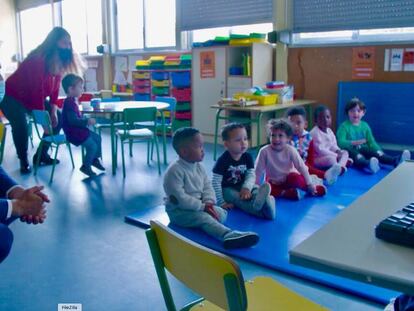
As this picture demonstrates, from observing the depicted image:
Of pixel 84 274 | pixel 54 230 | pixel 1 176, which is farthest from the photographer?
pixel 54 230

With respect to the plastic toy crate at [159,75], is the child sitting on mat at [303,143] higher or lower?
lower

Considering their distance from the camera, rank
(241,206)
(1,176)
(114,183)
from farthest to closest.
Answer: (114,183), (241,206), (1,176)

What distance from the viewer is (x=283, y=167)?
3658 millimetres

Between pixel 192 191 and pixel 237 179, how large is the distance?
1.83ft

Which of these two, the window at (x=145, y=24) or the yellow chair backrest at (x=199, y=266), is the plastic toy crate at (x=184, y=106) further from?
the yellow chair backrest at (x=199, y=266)

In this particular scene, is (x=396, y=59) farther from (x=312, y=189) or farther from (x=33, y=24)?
(x=33, y=24)

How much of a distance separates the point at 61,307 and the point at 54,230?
1088 millimetres

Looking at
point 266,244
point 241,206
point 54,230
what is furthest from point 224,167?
point 54,230

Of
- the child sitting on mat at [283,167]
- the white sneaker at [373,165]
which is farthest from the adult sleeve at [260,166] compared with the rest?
the white sneaker at [373,165]

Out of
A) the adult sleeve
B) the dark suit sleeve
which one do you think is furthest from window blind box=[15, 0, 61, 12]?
the dark suit sleeve

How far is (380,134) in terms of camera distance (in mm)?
5246

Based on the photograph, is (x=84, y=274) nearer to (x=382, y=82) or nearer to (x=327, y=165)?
(x=327, y=165)

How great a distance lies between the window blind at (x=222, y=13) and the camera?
605 centimetres

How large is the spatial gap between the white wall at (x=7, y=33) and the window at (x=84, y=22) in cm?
191
